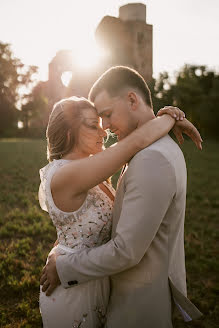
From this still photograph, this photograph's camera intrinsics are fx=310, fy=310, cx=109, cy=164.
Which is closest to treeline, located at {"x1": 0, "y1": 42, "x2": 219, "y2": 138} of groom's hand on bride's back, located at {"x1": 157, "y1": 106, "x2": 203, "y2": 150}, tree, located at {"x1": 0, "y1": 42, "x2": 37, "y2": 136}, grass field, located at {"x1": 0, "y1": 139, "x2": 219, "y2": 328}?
tree, located at {"x1": 0, "y1": 42, "x2": 37, "y2": 136}

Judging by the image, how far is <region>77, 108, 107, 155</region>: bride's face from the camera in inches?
96.1

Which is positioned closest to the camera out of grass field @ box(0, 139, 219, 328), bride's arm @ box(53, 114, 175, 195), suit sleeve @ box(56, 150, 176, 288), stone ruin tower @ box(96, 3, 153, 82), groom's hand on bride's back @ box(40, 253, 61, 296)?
suit sleeve @ box(56, 150, 176, 288)

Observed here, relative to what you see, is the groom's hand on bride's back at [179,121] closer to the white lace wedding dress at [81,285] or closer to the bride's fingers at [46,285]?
the white lace wedding dress at [81,285]

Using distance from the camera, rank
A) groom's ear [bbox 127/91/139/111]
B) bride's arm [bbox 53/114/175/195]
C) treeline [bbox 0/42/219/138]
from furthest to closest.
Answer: treeline [bbox 0/42/219/138]
groom's ear [bbox 127/91/139/111]
bride's arm [bbox 53/114/175/195]

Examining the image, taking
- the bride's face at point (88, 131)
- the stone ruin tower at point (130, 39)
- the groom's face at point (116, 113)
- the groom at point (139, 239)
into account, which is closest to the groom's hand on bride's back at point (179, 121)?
the groom at point (139, 239)

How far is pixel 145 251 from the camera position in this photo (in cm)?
184

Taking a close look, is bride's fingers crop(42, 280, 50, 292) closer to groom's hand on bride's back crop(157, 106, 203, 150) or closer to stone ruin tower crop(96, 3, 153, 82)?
groom's hand on bride's back crop(157, 106, 203, 150)

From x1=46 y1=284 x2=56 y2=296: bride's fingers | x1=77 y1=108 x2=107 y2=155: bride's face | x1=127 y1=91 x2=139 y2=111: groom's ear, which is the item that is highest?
x1=127 y1=91 x2=139 y2=111: groom's ear

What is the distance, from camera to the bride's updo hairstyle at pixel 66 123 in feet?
7.93

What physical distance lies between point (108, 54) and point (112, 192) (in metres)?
27.6

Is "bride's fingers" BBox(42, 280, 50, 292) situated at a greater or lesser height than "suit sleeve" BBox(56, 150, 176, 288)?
lesser

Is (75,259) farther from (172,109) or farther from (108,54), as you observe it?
(108,54)

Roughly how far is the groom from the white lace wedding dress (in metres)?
0.10

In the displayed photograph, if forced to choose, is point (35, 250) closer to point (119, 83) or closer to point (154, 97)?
point (119, 83)
